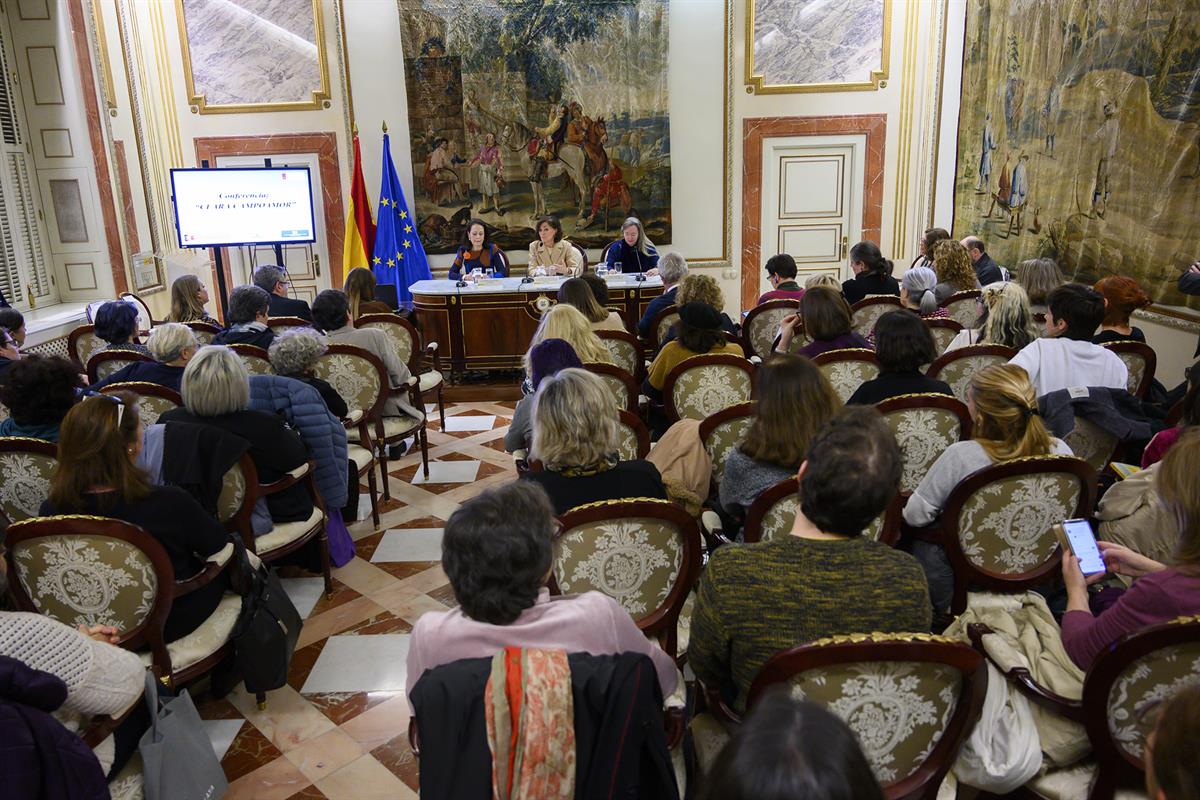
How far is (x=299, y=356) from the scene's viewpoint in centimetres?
361

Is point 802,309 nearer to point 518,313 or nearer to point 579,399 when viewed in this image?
point 579,399

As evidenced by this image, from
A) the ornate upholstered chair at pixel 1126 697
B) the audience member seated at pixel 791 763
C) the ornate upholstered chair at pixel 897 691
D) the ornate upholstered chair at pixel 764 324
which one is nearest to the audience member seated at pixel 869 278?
the ornate upholstered chair at pixel 764 324

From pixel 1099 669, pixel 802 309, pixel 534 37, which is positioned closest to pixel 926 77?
pixel 534 37

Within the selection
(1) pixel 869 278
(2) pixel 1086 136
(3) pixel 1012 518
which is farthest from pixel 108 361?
(2) pixel 1086 136

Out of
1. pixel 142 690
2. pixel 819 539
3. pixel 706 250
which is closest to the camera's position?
pixel 819 539

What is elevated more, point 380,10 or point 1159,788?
point 380,10

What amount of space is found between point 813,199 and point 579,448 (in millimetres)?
7827

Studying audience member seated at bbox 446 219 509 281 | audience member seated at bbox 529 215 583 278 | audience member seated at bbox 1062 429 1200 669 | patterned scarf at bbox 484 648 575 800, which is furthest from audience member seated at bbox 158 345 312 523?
audience member seated at bbox 529 215 583 278

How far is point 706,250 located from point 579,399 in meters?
7.46

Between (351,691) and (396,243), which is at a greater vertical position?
(396,243)

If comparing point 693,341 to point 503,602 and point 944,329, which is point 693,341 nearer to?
point 944,329

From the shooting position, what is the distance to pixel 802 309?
397cm

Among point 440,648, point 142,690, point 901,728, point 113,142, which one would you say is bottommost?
point 142,690

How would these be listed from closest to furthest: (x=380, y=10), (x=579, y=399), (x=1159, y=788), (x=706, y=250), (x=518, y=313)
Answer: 1. (x=1159, y=788)
2. (x=579, y=399)
3. (x=518, y=313)
4. (x=380, y=10)
5. (x=706, y=250)
